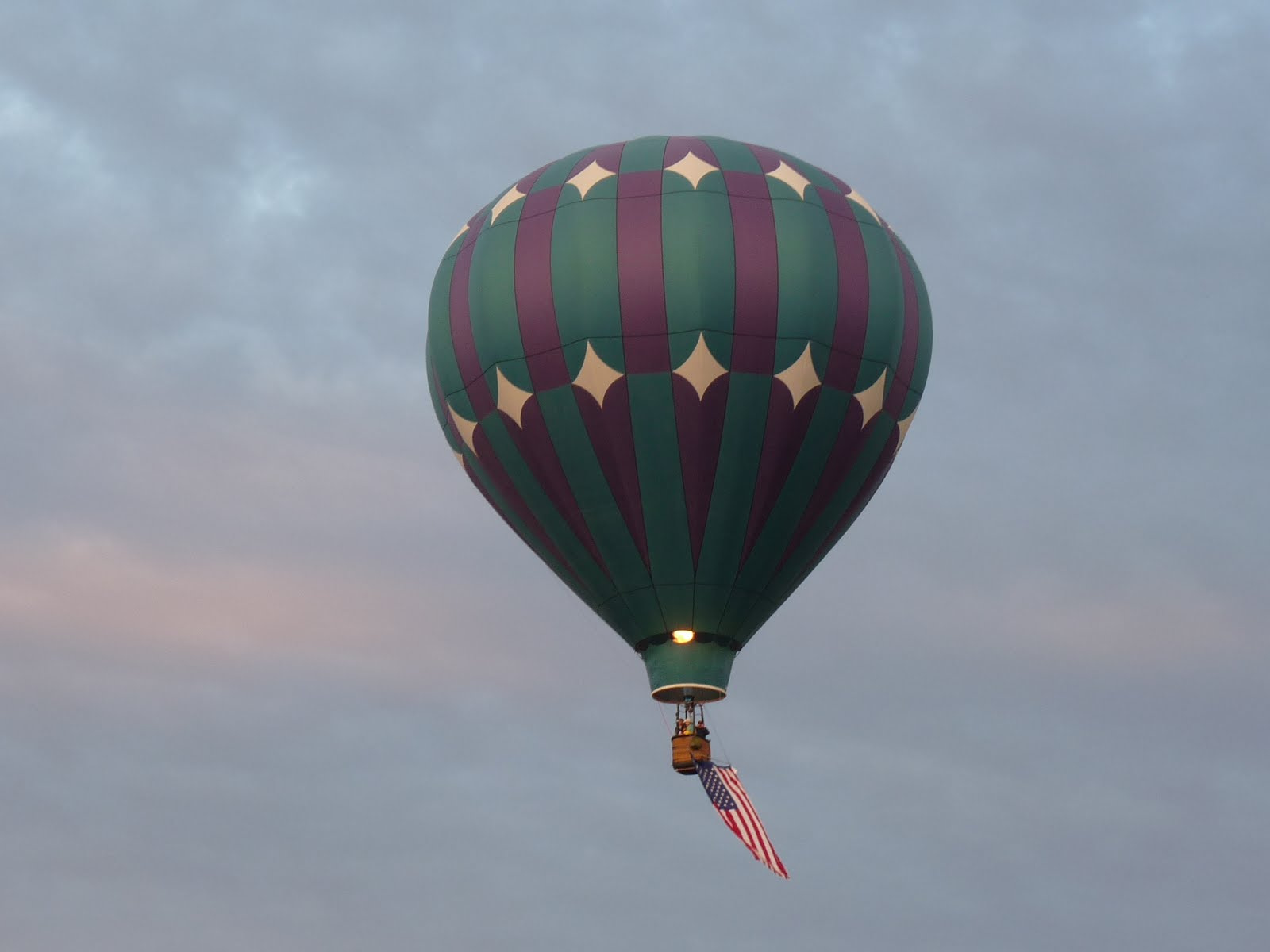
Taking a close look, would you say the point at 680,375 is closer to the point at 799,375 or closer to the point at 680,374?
the point at 680,374

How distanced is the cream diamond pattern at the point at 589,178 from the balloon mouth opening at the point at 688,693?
6224 mm

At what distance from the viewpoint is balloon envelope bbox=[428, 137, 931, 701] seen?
39125mm

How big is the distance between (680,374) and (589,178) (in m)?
3.02

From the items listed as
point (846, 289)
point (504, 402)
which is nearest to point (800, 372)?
point (846, 289)

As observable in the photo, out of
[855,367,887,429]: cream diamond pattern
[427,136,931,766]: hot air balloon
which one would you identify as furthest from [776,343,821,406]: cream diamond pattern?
[855,367,887,429]: cream diamond pattern

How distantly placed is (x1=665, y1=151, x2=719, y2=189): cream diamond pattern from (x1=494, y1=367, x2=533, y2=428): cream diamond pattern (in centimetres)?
334

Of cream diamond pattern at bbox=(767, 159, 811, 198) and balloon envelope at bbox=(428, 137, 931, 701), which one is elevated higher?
cream diamond pattern at bbox=(767, 159, 811, 198)

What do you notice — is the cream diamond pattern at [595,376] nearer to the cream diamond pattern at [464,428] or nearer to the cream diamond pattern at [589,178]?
the cream diamond pattern at [464,428]

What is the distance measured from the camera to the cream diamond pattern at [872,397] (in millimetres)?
39938

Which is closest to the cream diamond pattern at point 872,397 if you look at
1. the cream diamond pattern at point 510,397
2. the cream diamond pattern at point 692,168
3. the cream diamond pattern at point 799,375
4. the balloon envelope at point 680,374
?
the balloon envelope at point 680,374

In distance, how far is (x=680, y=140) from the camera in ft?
134

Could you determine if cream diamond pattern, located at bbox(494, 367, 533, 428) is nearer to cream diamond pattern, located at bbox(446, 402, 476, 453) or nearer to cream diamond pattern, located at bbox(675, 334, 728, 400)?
cream diamond pattern, located at bbox(446, 402, 476, 453)

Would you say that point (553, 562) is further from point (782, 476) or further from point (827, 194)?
point (827, 194)

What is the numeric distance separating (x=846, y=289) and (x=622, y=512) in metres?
3.90
